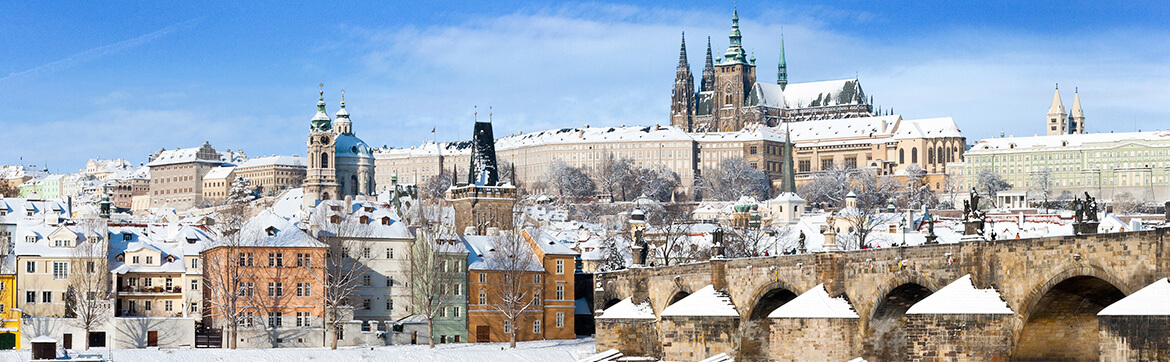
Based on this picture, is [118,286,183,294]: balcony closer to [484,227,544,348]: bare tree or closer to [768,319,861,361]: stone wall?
[484,227,544,348]: bare tree

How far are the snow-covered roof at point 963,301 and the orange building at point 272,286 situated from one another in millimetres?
39564

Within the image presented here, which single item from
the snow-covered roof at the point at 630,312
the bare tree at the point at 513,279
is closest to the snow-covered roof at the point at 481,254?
the bare tree at the point at 513,279

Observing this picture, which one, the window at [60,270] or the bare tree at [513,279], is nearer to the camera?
the window at [60,270]

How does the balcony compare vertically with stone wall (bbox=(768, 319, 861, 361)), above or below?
above

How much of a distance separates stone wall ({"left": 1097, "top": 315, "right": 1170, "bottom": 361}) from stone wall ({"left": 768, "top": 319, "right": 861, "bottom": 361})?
13.8m

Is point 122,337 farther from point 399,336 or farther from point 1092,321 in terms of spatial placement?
point 1092,321

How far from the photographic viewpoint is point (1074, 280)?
40.5 meters

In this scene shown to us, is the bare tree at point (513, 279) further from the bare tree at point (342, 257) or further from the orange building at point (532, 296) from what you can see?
the bare tree at point (342, 257)

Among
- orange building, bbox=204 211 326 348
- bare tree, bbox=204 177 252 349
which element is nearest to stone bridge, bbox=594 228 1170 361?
orange building, bbox=204 211 326 348

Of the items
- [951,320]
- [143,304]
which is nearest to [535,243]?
[143,304]

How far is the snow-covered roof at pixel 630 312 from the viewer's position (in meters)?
66.5

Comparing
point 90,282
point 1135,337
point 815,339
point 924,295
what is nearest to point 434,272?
point 90,282

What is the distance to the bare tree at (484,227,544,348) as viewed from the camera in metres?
82.6

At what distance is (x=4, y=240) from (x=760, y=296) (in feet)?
162
